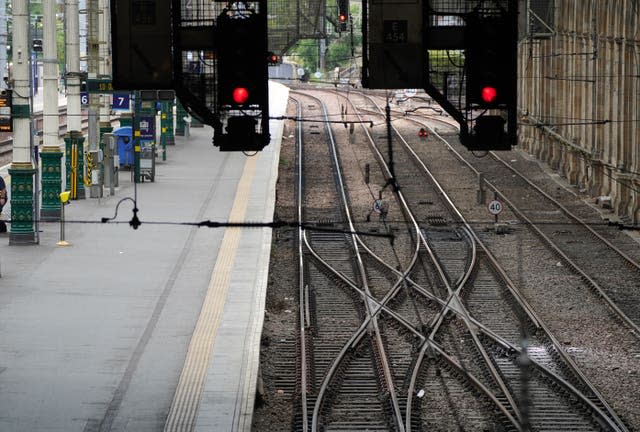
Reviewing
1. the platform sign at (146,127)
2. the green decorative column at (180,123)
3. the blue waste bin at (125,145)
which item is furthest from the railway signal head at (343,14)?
the green decorative column at (180,123)

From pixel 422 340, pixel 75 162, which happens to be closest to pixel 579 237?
pixel 422 340

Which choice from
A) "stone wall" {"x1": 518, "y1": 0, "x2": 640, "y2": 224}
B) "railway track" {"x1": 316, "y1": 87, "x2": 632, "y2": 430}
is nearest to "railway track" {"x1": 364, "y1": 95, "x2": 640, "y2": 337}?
"stone wall" {"x1": 518, "y1": 0, "x2": 640, "y2": 224}

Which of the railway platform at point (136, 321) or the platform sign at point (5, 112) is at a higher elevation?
the platform sign at point (5, 112)

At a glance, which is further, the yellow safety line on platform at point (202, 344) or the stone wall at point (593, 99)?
the stone wall at point (593, 99)

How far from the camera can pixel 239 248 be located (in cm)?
2762

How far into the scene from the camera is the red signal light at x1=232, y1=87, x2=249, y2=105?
11703mm

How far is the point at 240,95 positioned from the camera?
11.7m

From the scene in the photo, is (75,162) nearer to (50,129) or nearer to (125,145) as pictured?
(50,129)

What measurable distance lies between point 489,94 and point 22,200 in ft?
55.8

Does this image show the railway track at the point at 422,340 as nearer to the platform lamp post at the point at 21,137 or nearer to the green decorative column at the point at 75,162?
the platform lamp post at the point at 21,137

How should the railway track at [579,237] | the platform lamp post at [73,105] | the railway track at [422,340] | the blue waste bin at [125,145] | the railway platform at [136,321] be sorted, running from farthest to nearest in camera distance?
the blue waste bin at [125,145] < the platform lamp post at [73,105] < the railway track at [579,237] < the railway track at [422,340] < the railway platform at [136,321]

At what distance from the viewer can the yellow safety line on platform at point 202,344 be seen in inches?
602

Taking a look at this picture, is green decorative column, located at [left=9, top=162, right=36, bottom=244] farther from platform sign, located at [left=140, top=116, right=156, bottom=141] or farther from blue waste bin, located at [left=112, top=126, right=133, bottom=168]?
blue waste bin, located at [left=112, top=126, right=133, bottom=168]

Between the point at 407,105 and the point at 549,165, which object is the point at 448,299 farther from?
the point at 407,105
